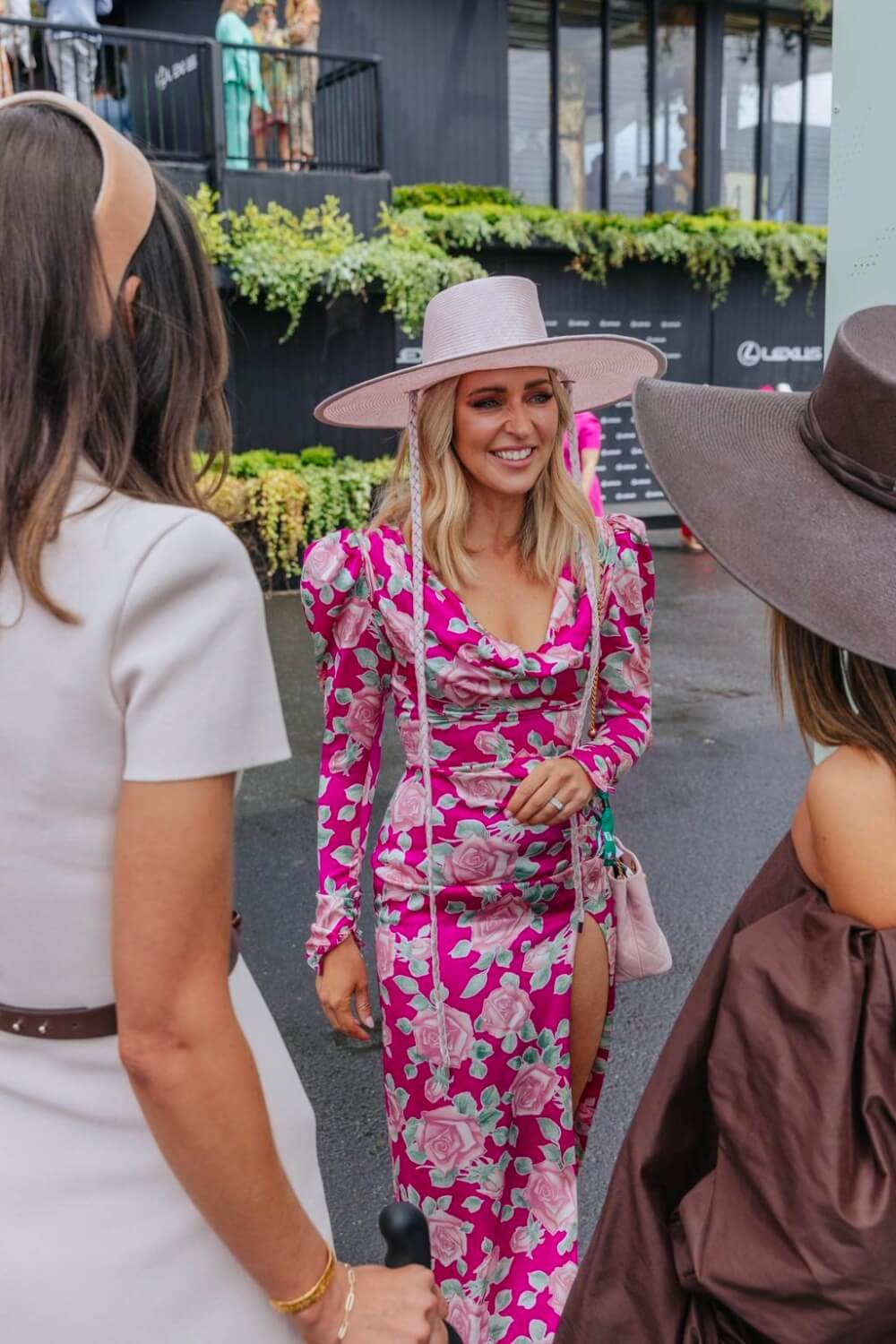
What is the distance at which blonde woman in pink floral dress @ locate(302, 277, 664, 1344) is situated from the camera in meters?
2.30

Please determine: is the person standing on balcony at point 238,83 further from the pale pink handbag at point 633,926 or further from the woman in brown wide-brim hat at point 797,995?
the woman in brown wide-brim hat at point 797,995

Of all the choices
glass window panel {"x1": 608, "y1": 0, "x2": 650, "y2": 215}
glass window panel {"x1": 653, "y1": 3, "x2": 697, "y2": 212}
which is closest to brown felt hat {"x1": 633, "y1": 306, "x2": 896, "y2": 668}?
glass window panel {"x1": 608, "y1": 0, "x2": 650, "y2": 215}

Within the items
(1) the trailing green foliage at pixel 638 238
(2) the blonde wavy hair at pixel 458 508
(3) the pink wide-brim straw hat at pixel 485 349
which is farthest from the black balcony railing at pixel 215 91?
(2) the blonde wavy hair at pixel 458 508

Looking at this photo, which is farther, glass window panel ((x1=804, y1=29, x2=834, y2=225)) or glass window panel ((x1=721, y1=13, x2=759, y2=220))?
glass window panel ((x1=804, y1=29, x2=834, y2=225))

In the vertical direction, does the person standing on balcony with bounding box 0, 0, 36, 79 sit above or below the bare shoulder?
above

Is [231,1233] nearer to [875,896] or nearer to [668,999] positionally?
[875,896]

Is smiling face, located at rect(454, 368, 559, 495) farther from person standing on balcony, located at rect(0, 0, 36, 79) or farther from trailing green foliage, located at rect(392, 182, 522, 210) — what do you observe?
trailing green foliage, located at rect(392, 182, 522, 210)

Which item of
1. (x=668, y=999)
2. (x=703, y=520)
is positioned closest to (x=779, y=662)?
(x=703, y=520)

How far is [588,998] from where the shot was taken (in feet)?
7.96

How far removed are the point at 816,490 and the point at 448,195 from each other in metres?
15.9

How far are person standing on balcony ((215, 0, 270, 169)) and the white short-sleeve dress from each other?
47.1 feet

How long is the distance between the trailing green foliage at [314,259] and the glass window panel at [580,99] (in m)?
5.53

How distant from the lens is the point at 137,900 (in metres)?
1.04

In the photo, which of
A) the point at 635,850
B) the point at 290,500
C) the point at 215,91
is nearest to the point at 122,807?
the point at 635,850
